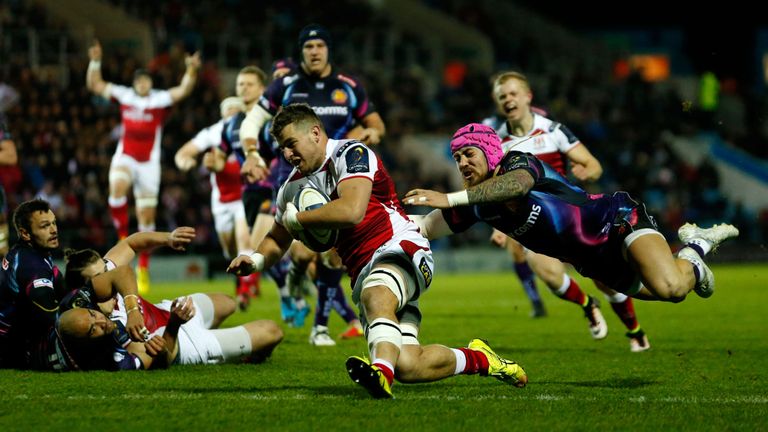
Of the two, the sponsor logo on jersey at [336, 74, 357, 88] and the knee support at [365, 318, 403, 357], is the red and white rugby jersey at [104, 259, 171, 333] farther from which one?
the sponsor logo on jersey at [336, 74, 357, 88]

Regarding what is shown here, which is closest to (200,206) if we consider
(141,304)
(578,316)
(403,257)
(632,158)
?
(578,316)

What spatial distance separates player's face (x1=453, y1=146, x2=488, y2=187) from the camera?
23.8 ft

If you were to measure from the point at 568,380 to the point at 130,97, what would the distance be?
1061 centimetres

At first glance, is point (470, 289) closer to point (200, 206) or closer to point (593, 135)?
point (200, 206)

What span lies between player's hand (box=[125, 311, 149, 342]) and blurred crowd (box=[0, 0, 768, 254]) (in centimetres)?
1437

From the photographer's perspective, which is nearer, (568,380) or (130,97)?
(568,380)

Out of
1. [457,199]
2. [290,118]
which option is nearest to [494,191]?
[457,199]

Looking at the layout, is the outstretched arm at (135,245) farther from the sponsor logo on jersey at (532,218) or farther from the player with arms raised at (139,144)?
the player with arms raised at (139,144)

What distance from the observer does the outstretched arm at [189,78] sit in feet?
49.4

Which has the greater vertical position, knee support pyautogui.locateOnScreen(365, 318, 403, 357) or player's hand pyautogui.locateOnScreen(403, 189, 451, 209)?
player's hand pyautogui.locateOnScreen(403, 189, 451, 209)

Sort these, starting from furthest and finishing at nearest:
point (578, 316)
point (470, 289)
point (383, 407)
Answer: point (470, 289), point (578, 316), point (383, 407)

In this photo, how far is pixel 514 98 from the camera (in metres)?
10.7

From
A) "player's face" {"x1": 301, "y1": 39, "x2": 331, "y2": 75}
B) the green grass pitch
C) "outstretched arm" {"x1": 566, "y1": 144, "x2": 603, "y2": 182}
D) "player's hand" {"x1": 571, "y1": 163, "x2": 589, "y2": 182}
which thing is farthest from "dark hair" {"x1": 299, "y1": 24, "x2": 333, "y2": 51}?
the green grass pitch

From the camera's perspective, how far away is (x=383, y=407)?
21.3ft
